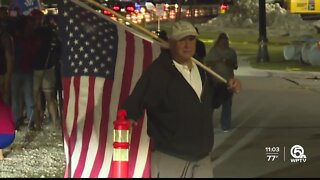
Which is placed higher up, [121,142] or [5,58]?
[121,142]

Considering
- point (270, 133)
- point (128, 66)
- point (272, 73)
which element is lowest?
point (272, 73)

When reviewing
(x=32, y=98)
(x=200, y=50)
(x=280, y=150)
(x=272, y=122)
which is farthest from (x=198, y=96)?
(x=272, y=122)

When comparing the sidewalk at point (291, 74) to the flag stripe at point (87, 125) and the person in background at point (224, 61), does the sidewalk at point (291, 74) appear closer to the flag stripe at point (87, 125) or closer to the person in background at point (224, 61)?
the person in background at point (224, 61)

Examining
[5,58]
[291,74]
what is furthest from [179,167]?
[291,74]

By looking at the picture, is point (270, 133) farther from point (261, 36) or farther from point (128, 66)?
point (261, 36)

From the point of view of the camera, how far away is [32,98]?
35.2 feet

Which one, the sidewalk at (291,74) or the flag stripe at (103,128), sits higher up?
the flag stripe at (103,128)

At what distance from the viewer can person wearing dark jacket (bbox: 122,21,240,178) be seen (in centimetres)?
469

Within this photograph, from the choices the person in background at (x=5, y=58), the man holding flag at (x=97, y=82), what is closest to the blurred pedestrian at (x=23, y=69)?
the person in background at (x=5, y=58)

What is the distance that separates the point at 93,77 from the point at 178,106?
5.73 feet

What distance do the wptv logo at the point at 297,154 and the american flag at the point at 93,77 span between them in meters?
3.13

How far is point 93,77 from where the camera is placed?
6.27 meters

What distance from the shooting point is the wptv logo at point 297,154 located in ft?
28.5

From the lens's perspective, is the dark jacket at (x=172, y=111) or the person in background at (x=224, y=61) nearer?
the dark jacket at (x=172, y=111)
